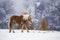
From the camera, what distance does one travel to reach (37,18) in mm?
1911

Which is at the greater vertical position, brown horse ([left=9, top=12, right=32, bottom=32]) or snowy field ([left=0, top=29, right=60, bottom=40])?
brown horse ([left=9, top=12, right=32, bottom=32])

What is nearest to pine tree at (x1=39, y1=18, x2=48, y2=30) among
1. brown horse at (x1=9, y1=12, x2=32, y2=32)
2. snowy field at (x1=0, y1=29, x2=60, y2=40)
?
snowy field at (x1=0, y1=29, x2=60, y2=40)

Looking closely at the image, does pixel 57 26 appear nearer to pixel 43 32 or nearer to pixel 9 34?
pixel 43 32

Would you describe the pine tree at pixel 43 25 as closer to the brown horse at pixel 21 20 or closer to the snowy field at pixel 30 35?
the snowy field at pixel 30 35

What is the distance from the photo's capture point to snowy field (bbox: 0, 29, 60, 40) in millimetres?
1887

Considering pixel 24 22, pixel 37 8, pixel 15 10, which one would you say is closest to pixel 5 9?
pixel 15 10

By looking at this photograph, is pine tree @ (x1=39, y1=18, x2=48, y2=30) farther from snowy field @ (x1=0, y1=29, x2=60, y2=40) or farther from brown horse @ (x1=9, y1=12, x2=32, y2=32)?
brown horse @ (x1=9, y1=12, x2=32, y2=32)

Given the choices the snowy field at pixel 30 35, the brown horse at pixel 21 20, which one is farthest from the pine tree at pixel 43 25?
the brown horse at pixel 21 20

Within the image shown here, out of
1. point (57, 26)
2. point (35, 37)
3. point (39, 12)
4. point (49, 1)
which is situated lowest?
point (35, 37)

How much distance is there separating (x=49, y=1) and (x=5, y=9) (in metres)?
0.64

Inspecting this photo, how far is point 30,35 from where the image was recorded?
191 cm

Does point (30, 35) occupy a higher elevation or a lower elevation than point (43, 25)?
lower

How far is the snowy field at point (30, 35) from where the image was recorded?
1.89m

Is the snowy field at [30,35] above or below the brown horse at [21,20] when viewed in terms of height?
below
